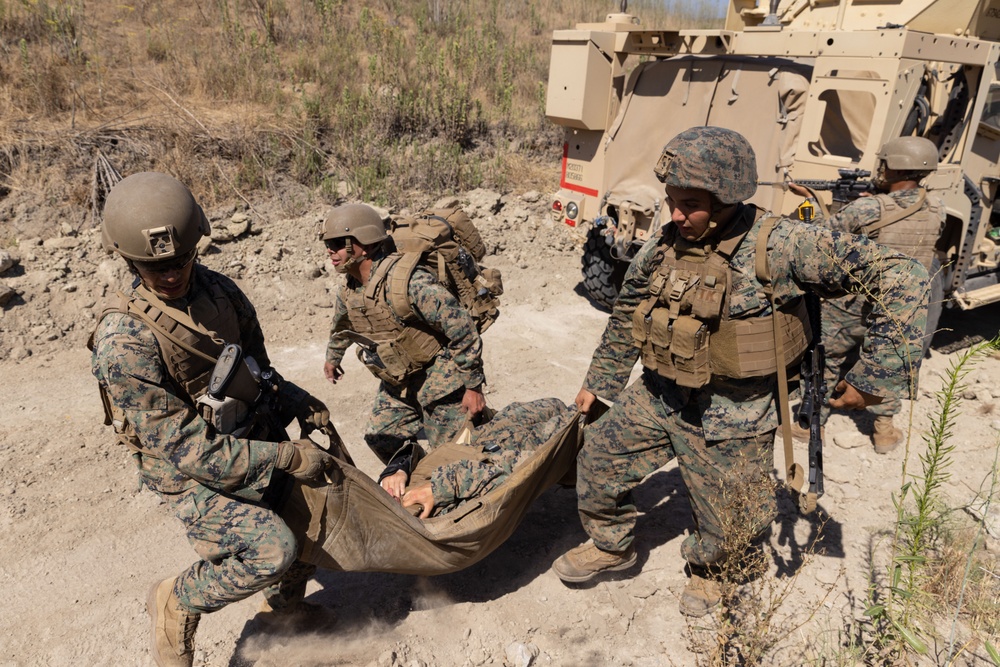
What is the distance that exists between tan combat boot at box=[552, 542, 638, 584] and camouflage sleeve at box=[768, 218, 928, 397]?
1.39 meters

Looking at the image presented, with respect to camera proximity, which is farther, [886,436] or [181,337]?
[886,436]

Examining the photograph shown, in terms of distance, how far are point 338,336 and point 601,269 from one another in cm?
337

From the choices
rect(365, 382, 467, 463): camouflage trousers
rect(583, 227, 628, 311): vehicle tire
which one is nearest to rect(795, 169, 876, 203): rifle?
rect(583, 227, 628, 311): vehicle tire

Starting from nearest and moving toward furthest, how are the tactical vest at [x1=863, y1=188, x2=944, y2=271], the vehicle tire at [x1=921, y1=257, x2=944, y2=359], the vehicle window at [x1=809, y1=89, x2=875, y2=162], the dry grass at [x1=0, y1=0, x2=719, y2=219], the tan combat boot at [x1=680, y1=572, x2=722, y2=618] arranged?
1. the tan combat boot at [x1=680, y1=572, x2=722, y2=618]
2. the tactical vest at [x1=863, y1=188, x2=944, y2=271]
3. the vehicle tire at [x1=921, y1=257, x2=944, y2=359]
4. the vehicle window at [x1=809, y1=89, x2=875, y2=162]
5. the dry grass at [x1=0, y1=0, x2=719, y2=219]

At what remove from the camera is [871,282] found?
2.52 m

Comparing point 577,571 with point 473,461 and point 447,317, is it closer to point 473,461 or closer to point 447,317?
point 473,461

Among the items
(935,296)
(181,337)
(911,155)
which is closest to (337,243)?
(181,337)

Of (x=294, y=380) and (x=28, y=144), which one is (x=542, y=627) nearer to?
(x=294, y=380)

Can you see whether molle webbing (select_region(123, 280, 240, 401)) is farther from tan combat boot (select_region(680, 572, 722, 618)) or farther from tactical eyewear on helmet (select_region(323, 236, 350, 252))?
tan combat boot (select_region(680, 572, 722, 618))

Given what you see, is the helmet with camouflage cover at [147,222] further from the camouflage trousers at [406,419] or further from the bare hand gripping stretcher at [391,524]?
the camouflage trousers at [406,419]

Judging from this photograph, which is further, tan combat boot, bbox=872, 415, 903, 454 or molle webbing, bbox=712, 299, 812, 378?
tan combat boot, bbox=872, 415, 903, 454

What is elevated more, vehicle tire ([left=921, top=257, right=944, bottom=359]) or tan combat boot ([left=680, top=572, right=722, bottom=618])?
vehicle tire ([left=921, top=257, right=944, bottom=359])

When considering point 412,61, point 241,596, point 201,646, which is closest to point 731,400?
point 241,596

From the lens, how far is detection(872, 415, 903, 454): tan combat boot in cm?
454
